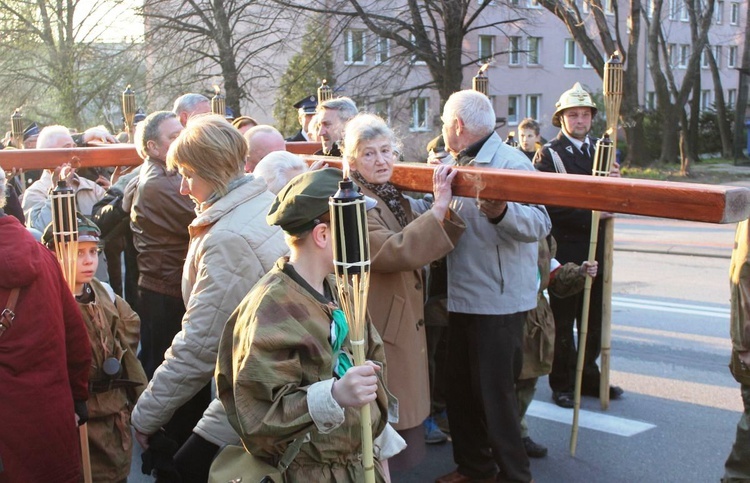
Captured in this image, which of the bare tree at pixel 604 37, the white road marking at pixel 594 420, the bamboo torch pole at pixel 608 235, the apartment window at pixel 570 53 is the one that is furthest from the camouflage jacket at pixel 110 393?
the apartment window at pixel 570 53

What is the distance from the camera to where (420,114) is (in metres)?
29.6

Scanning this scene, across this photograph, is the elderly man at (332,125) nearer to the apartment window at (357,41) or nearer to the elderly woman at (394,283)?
the elderly woman at (394,283)

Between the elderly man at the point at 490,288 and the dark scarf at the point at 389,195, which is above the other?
the dark scarf at the point at 389,195

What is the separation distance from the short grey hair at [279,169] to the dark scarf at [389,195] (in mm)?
287

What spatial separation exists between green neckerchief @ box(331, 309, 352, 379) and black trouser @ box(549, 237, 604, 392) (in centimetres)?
415

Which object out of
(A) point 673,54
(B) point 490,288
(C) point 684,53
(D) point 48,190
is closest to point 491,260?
(B) point 490,288

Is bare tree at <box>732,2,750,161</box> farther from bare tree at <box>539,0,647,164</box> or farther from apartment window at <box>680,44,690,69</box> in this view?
apartment window at <box>680,44,690,69</box>

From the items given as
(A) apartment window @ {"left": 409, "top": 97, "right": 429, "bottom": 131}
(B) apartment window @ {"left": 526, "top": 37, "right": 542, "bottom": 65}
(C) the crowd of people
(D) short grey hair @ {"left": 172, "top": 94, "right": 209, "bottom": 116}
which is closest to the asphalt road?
(C) the crowd of people

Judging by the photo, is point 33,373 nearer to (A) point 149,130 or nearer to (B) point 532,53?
(A) point 149,130

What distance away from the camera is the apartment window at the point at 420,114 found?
2650cm

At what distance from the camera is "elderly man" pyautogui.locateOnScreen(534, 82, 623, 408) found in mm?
6574

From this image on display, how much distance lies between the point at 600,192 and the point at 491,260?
169 cm

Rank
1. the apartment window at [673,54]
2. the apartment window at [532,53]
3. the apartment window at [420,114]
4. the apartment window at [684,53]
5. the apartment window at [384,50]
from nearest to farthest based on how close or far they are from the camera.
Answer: the apartment window at [384,50]
the apartment window at [532,53]
the apartment window at [420,114]
the apartment window at [673,54]
the apartment window at [684,53]

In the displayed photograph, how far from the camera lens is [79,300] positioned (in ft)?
14.1
